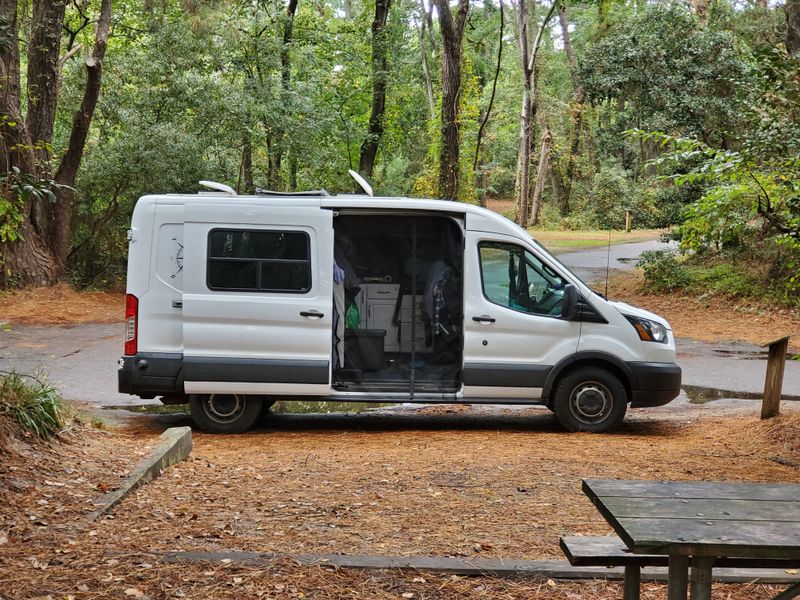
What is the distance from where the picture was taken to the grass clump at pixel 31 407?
646 centimetres

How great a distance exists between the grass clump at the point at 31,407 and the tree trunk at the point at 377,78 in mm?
21929

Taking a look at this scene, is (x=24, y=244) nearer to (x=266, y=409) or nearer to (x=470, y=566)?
(x=266, y=409)

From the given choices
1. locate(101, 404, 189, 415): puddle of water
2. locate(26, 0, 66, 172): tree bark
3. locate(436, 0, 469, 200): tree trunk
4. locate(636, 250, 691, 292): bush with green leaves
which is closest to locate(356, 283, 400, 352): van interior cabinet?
locate(101, 404, 189, 415): puddle of water

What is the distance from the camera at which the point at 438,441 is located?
8.96 meters

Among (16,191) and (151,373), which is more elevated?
(16,191)

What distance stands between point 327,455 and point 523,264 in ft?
10.5

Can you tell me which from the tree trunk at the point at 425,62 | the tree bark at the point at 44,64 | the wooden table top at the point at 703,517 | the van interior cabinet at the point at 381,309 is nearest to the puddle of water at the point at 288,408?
the van interior cabinet at the point at 381,309

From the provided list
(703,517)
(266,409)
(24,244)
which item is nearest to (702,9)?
(24,244)

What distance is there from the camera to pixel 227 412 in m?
9.49

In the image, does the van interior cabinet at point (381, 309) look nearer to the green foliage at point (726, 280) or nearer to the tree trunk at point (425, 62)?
the green foliage at point (726, 280)

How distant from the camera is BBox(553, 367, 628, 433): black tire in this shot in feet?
31.3

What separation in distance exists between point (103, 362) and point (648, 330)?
8.37m

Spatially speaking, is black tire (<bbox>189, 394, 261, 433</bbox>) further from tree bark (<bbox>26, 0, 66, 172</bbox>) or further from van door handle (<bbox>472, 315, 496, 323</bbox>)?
tree bark (<bbox>26, 0, 66, 172</bbox>)

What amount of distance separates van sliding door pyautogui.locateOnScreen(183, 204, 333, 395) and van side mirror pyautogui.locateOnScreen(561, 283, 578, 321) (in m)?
2.57
